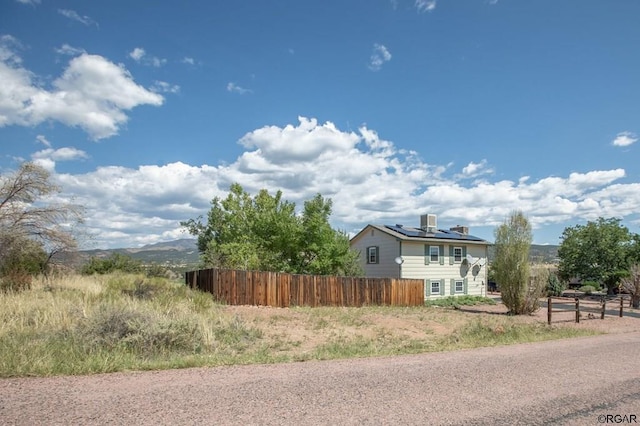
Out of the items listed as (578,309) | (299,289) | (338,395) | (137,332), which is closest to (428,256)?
(299,289)

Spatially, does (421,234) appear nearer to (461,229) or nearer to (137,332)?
(461,229)

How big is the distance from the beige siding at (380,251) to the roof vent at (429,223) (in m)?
4.24

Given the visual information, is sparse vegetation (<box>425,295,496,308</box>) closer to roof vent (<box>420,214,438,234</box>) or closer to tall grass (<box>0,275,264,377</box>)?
roof vent (<box>420,214,438,234</box>)

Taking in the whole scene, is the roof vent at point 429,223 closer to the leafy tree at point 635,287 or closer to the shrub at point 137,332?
the leafy tree at point 635,287

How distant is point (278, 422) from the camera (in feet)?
14.1

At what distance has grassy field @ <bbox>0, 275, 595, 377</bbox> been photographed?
6.59m

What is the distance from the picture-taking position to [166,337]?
26.9 feet

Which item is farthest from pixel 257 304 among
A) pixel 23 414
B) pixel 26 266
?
pixel 23 414

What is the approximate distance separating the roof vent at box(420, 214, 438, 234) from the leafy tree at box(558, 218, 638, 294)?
14.0 metres

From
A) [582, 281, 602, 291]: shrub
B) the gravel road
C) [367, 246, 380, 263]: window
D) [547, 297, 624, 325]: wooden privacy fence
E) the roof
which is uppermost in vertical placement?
the roof

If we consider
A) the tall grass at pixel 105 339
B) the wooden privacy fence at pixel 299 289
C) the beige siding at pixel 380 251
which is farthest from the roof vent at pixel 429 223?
the tall grass at pixel 105 339

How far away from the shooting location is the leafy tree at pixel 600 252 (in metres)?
36.2

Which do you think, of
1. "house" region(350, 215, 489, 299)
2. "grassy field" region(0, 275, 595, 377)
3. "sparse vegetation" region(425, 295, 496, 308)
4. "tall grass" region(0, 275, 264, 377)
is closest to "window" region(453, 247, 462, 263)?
"house" region(350, 215, 489, 299)

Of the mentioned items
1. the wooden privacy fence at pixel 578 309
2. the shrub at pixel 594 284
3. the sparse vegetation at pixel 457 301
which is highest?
the wooden privacy fence at pixel 578 309
